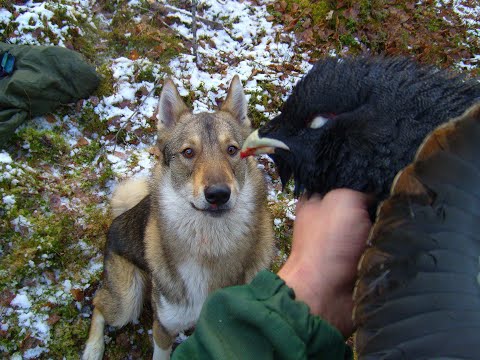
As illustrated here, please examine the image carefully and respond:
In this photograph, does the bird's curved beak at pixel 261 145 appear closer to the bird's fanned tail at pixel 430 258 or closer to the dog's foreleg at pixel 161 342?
the bird's fanned tail at pixel 430 258

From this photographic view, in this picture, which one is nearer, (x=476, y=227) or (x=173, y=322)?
(x=476, y=227)

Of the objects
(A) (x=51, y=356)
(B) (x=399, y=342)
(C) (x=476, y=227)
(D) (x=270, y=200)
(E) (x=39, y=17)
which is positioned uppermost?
(C) (x=476, y=227)

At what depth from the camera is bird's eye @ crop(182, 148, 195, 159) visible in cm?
332

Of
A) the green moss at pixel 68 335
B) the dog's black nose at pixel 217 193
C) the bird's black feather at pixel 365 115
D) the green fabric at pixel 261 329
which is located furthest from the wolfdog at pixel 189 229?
the green fabric at pixel 261 329

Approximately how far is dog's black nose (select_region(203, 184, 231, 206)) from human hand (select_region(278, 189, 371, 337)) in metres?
1.16

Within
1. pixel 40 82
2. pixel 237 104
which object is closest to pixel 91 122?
pixel 40 82

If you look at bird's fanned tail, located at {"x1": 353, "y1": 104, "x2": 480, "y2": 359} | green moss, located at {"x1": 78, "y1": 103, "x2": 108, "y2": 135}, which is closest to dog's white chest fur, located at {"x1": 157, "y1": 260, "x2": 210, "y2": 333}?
bird's fanned tail, located at {"x1": 353, "y1": 104, "x2": 480, "y2": 359}

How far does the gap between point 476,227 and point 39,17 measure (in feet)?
20.0

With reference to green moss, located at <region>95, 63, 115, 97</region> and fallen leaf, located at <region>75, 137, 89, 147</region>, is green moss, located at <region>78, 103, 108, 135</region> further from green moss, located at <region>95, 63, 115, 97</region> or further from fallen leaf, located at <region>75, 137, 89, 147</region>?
green moss, located at <region>95, 63, 115, 97</region>

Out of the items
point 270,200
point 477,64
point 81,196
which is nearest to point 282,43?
point 270,200

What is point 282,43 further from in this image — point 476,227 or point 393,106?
point 476,227

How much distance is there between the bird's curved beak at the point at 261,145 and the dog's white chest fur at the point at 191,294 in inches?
61.5

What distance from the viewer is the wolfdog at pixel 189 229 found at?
319 centimetres

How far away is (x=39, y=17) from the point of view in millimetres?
5480
